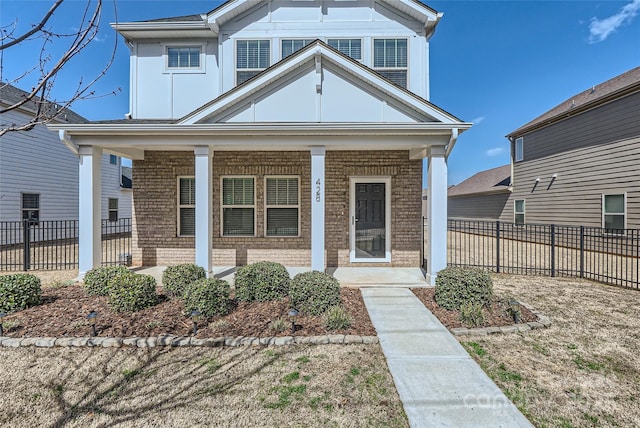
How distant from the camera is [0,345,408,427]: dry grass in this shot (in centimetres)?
250

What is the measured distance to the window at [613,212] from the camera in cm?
1074

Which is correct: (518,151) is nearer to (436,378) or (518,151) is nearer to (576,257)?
(576,257)

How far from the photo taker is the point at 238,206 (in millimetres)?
8328

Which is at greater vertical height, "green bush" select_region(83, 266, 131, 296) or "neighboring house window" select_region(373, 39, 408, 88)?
"neighboring house window" select_region(373, 39, 408, 88)

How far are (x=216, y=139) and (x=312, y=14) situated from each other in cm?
490

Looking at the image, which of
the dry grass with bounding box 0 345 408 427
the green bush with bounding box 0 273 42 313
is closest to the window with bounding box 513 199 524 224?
the dry grass with bounding box 0 345 408 427

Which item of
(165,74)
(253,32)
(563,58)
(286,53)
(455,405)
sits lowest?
(455,405)

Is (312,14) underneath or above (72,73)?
above

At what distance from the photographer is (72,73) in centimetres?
283

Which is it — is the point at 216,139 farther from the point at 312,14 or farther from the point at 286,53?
the point at 312,14

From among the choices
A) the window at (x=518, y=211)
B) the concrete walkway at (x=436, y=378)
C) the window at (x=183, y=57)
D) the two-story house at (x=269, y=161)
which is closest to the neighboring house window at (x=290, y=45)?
the two-story house at (x=269, y=161)

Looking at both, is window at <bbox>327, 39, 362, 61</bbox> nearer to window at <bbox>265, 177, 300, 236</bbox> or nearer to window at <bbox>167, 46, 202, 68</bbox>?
window at <bbox>265, 177, 300, 236</bbox>

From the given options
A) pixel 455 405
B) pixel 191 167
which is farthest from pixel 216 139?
pixel 455 405

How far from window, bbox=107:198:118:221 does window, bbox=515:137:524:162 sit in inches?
934
